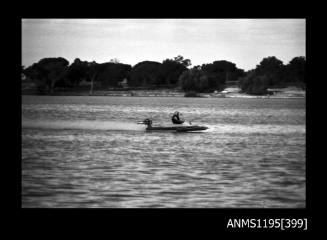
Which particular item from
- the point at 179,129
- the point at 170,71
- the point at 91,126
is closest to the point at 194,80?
the point at 170,71

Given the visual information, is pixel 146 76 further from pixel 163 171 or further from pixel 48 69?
pixel 163 171

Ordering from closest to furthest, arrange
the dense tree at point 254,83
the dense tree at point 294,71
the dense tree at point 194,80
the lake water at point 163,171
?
the lake water at point 163,171 < the dense tree at point 294,71 < the dense tree at point 254,83 < the dense tree at point 194,80

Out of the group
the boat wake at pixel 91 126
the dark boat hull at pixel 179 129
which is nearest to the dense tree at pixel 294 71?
the boat wake at pixel 91 126

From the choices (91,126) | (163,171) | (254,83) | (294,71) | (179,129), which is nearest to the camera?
(163,171)

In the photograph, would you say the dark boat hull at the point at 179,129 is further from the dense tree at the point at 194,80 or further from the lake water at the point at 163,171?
the dense tree at the point at 194,80

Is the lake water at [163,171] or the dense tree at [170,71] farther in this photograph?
the dense tree at [170,71]

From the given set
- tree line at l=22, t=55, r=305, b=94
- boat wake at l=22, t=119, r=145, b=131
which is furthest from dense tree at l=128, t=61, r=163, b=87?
boat wake at l=22, t=119, r=145, b=131

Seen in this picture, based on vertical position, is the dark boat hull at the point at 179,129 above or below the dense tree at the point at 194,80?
below

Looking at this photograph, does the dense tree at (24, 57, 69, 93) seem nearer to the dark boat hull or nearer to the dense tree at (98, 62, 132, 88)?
the dense tree at (98, 62, 132, 88)

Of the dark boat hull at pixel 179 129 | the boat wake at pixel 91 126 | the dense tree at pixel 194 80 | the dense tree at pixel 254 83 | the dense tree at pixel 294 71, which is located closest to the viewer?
the dark boat hull at pixel 179 129

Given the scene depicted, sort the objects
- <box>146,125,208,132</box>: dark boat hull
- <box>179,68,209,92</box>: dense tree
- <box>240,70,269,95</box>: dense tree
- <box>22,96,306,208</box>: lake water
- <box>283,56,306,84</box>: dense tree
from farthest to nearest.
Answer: <box>179,68,209,92</box>: dense tree
<box>240,70,269,95</box>: dense tree
<box>283,56,306,84</box>: dense tree
<box>146,125,208,132</box>: dark boat hull
<box>22,96,306,208</box>: lake water

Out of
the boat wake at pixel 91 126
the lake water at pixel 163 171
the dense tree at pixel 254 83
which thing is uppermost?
the dense tree at pixel 254 83
